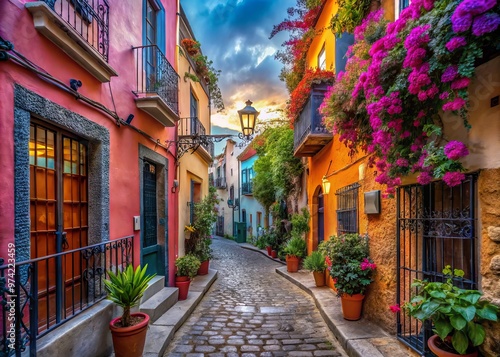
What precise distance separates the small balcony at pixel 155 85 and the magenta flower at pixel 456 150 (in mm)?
4270

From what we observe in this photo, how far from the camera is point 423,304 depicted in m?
2.70

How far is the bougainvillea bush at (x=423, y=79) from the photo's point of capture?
2.17 meters

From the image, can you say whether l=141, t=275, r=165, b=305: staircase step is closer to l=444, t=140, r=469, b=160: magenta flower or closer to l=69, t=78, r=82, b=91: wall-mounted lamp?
l=69, t=78, r=82, b=91: wall-mounted lamp

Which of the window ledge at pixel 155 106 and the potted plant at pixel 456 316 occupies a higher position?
the window ledge at pixel 155 106

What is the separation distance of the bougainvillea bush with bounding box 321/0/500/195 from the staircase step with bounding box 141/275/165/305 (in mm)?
4197

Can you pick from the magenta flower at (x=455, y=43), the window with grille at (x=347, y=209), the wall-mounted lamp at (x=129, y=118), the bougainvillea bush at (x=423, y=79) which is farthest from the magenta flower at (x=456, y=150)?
the wall-mounted lamp at (x=129, y=118)

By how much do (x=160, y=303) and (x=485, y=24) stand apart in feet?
17.5

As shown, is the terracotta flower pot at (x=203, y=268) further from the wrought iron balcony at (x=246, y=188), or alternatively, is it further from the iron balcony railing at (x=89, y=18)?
the wrought iron balcony at (x=246, y=188)

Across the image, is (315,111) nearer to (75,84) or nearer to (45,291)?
(75,84)

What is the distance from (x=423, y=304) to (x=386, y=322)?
1782 mm

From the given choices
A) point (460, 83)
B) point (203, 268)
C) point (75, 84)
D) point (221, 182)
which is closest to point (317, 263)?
point (203, 268)

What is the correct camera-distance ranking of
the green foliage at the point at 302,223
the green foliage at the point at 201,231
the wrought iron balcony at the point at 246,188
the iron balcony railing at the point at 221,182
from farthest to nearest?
the iron balcony railing at the point at 221,182
the wrought iron balcony at the point at 246,188
the green foliage at the point at 302,223
the green foliage at the point at 201,231

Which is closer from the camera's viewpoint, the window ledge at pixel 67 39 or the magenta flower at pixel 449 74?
the magenta flower at pixel 449 74

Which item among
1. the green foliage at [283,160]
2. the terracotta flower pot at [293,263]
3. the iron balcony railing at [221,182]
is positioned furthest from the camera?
the iron balcony railing at [221,182]
